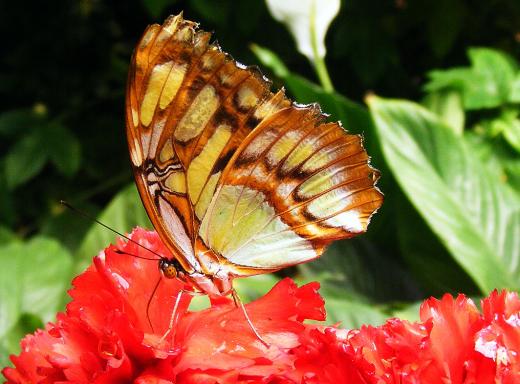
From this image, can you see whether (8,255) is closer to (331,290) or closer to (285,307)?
(331,290)

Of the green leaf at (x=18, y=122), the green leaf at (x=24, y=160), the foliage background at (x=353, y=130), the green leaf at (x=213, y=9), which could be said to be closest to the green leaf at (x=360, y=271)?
the foliage background at (x=353, y=130)

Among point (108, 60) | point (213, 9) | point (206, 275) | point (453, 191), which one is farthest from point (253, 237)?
point (108, 60)

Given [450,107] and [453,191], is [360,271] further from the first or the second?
[450,107]

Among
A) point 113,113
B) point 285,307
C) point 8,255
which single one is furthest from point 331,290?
point 113,113

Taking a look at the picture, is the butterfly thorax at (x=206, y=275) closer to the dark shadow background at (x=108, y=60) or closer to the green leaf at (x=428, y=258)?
the green leaf at (x=428, y=258)

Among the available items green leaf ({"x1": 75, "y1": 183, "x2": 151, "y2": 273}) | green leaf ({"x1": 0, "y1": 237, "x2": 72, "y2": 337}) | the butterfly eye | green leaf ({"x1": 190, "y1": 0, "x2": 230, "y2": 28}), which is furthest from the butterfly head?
green leaf ({"x1": 190, "y1": 0, "x2": 230, "y2": 28})

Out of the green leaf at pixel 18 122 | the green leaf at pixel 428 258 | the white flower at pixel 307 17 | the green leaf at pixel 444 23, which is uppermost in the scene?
the green leaf at pixel 18 122
